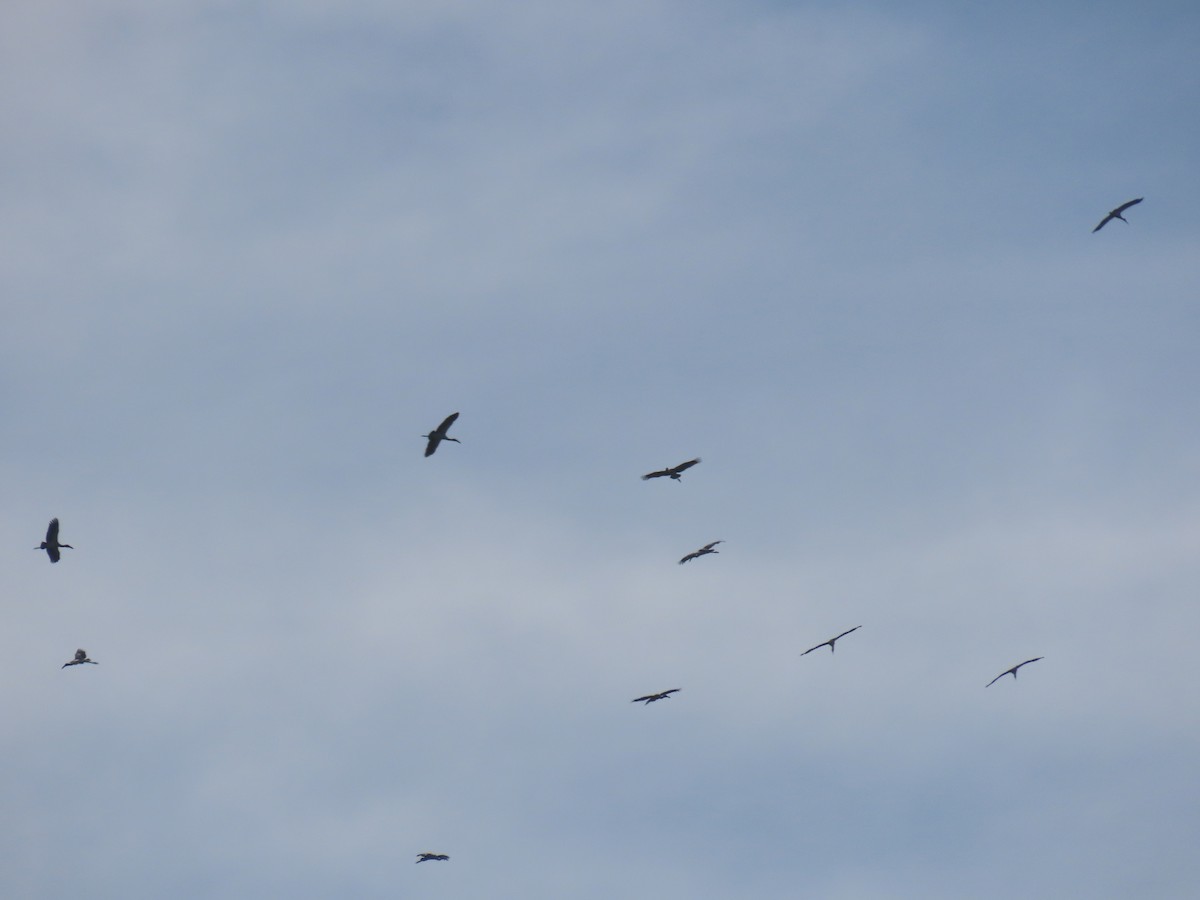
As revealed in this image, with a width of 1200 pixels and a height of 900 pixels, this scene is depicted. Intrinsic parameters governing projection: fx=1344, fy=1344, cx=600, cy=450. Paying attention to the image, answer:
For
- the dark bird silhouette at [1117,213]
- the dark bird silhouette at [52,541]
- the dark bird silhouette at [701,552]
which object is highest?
the dark bird silhouette at [1117,213]

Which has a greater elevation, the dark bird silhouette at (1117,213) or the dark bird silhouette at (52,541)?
the dark bird silhouette at (1117,213)

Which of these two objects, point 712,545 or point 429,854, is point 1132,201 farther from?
point 429,854

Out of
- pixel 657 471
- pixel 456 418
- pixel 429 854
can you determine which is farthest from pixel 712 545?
pixel 429 854

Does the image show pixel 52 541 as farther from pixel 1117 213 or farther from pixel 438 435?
pixel 1117 213

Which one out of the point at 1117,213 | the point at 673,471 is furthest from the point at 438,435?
the point at 1117,213

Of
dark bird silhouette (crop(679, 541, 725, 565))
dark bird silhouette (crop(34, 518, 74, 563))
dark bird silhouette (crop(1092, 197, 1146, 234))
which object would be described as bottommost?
dark bird silhouette (crop(679, 541, 725, 565))

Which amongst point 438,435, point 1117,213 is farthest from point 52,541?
point 1117,213

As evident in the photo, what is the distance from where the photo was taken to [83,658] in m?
93.8

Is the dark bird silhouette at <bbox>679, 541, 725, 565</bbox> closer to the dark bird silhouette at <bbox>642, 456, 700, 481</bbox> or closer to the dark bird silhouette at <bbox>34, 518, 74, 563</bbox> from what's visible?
the dark bird silhouette at <bbox>642, 456, 700, 481</bbox>

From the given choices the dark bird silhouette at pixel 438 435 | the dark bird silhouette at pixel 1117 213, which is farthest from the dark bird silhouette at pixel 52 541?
the dark bird silhouette at pixel 1117 213

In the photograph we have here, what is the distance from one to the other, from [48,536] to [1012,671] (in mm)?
65449

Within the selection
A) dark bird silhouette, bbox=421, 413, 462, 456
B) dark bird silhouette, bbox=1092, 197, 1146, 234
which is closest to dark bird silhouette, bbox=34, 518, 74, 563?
dark bird silhouette, bbox=421, 413, 462, 456

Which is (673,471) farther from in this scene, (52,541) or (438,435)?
(52,541)

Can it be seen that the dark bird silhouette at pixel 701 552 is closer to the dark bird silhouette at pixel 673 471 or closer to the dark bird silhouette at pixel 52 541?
the dark bird silhouette at pixel 673 471
